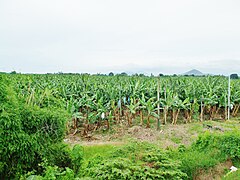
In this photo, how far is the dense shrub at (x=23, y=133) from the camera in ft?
16.7

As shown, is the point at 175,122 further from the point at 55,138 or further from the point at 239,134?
the point at 55,138

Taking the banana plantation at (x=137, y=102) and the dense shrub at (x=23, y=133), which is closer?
the dense shrub at (x=23, y=133)

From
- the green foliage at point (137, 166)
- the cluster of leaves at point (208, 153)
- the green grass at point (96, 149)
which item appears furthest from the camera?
the green grass at point (96, 149)

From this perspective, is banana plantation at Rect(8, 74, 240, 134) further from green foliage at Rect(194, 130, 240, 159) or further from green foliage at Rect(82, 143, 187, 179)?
green foliage at Rect(82, 143, 187, 179)

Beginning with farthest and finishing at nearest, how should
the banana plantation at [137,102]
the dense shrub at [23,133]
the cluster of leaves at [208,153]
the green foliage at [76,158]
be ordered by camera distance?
the banana plantation at [137,102] → the green foliage at [76,158] → the cluster of leaves at [208,153] → the dense shrub at [23,133]

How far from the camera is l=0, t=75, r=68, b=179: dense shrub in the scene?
5092 millimetres

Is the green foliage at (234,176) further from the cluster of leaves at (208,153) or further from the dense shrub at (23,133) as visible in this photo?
the dense shrub at (23,133)

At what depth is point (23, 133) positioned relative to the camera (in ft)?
17.2

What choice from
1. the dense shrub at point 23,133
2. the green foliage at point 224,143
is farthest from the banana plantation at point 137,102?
the dense shrub at point 23,133

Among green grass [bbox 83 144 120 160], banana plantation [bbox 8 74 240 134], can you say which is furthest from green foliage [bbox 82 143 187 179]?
banana plantation [bbox 8 74 240 134]

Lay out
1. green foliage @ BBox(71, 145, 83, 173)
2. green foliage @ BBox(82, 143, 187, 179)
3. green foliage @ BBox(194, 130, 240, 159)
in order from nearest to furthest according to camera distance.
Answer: green foliage @ BBox(82, 143, 187, 179), green foliage @ BBox(71, 145, 83, 173), green foliage @ BBox(194, 130, 240, 159)

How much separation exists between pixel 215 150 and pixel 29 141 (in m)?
4.08

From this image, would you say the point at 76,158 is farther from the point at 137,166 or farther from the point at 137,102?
the point at 137,102

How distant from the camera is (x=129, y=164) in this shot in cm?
454
